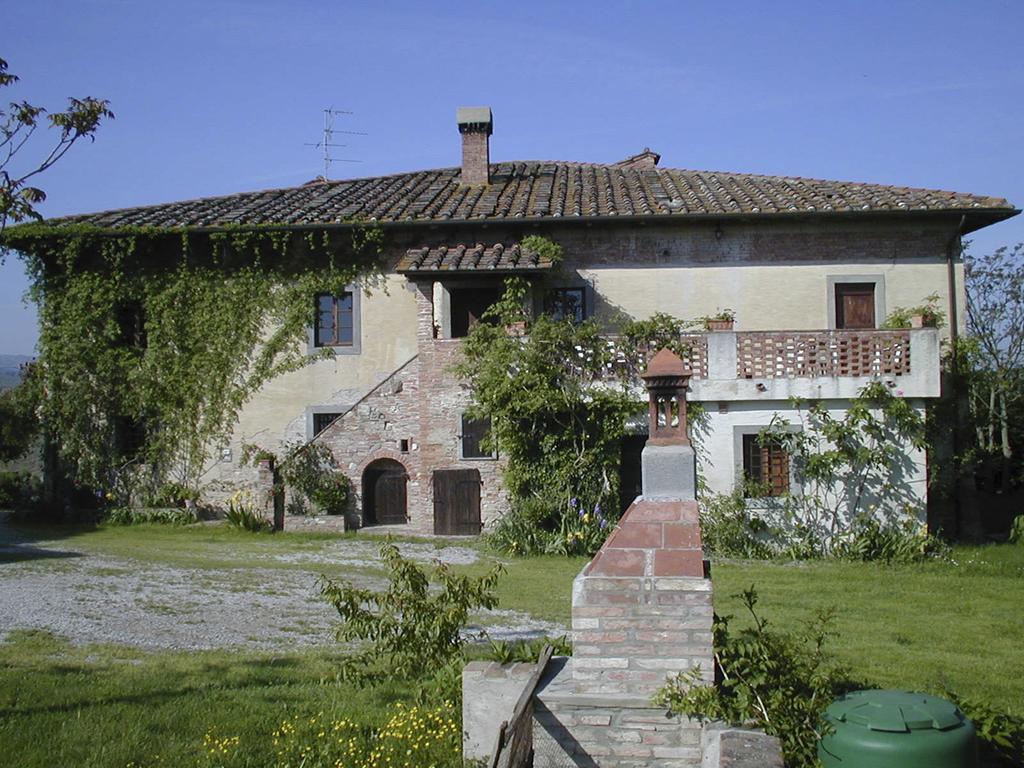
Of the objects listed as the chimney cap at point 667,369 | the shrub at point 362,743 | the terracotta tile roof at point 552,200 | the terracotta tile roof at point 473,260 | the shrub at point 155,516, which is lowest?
the shrub at point 362,743

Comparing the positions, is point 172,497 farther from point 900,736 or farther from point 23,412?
point 900,736

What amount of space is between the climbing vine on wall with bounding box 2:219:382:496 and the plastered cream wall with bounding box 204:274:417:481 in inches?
12.6

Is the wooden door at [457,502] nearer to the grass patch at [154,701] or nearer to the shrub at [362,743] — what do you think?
the grass patch at [154,701]

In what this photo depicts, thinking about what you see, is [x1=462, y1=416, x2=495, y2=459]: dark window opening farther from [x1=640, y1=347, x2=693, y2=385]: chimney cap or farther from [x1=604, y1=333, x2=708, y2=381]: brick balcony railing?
[x1=640, y1=347, x2=693, y2=385]: chimney cap

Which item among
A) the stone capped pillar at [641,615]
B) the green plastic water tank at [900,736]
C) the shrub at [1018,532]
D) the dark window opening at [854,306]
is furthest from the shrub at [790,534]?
the green plastic water tank at [900,736]

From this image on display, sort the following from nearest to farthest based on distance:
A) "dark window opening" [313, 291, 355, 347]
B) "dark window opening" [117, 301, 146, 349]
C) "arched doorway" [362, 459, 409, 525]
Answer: "arched doorway" [362, 459, 409, 525] → "dark window opening" [313, 291, 355, 347] → "dark window opening" [117, 301, 146, 349]

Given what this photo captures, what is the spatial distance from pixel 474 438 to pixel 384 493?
2.29m

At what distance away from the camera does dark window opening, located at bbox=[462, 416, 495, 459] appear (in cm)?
1792

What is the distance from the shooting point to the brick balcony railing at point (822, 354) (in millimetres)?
16203

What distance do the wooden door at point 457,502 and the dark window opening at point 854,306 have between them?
803 cm

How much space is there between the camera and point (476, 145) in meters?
22.3

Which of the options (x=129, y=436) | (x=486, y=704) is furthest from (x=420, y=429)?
(x=486, y=704)

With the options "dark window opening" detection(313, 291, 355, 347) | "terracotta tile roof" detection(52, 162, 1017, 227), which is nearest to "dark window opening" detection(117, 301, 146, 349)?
"terracotta tile roof" detection(52, 162, 1017, 227)

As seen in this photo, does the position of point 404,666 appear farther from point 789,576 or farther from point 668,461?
point 789,576
